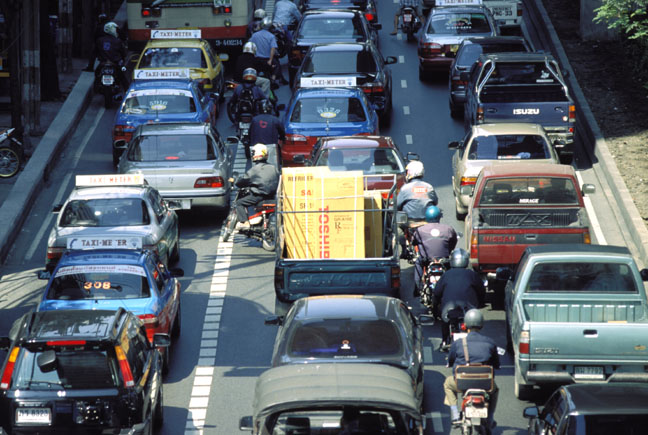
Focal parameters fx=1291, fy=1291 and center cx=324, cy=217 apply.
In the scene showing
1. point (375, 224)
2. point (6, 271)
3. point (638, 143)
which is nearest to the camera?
point (375, 224)

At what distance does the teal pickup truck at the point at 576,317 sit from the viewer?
13.9m

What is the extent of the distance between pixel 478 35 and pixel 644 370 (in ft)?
60.8

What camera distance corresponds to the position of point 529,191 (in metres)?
18.7

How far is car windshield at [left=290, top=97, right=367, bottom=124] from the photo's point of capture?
79.8 ft

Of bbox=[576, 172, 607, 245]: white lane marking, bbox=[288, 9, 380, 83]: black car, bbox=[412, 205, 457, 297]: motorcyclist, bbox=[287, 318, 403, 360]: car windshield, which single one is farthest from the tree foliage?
bbox=[287, 318, 403, 360]: car windshield

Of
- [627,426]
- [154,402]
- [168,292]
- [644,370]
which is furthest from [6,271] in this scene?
[627,426]

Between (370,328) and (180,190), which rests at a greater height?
(370,328)

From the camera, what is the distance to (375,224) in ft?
57.2

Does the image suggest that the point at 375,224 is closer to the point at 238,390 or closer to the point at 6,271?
the point at 238,390

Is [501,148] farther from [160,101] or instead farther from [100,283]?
[100,283]

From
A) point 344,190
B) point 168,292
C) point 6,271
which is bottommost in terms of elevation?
point 6,271

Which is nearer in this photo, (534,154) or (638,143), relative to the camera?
(534,154)

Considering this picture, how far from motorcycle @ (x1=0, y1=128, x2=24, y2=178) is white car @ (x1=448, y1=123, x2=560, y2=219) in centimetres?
866

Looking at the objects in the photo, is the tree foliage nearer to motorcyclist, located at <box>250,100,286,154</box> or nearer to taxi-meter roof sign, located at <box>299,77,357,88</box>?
taxi-meter roof sign, located at <box>299,77,357,88</box>
